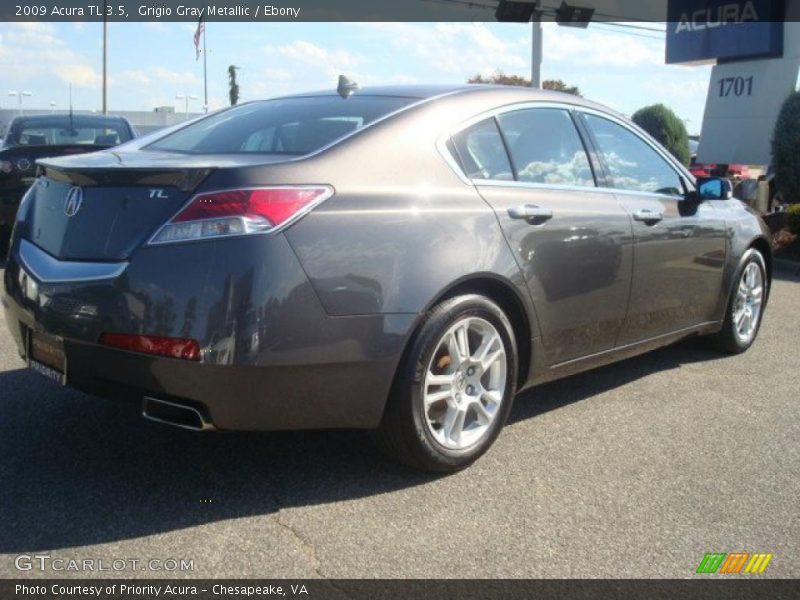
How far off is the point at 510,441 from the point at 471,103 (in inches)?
60.7

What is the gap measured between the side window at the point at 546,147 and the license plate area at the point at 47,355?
2.09 metres

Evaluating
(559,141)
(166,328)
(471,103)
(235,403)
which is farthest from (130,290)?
(559,141)

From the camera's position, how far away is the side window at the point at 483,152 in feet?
12.8

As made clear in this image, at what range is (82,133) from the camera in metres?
10.6

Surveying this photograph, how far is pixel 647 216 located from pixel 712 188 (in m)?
0.81

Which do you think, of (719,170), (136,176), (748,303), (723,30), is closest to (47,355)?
(136,176)

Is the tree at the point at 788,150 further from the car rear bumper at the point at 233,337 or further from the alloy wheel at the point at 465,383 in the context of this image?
the car rear bumper at the point at 233,337

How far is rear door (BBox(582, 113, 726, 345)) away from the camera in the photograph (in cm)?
474

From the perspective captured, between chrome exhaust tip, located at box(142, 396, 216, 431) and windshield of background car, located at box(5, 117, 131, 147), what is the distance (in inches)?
300

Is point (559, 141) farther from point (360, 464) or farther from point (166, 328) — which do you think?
point (166, 328)

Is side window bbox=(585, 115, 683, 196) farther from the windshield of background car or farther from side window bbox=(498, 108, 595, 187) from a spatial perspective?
the windshield of background car

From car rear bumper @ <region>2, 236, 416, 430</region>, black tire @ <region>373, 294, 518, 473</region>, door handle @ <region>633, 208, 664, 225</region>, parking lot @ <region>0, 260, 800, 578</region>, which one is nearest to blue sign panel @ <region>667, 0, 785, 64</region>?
door handle @ <region>633, 208, 664, 225</region>

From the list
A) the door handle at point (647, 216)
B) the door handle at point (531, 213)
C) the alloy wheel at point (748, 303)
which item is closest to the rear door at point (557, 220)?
the door handle at point (531, 213)

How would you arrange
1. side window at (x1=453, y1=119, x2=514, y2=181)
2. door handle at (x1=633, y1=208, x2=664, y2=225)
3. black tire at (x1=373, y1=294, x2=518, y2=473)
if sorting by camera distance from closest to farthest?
black tire at (x1=373, y1=294, x2=518, y2=473) → side window at (x1=453, y1=119, x2=514, y2=181) → door handle at (x1=633, y1=208, x2=664, y2=225)
